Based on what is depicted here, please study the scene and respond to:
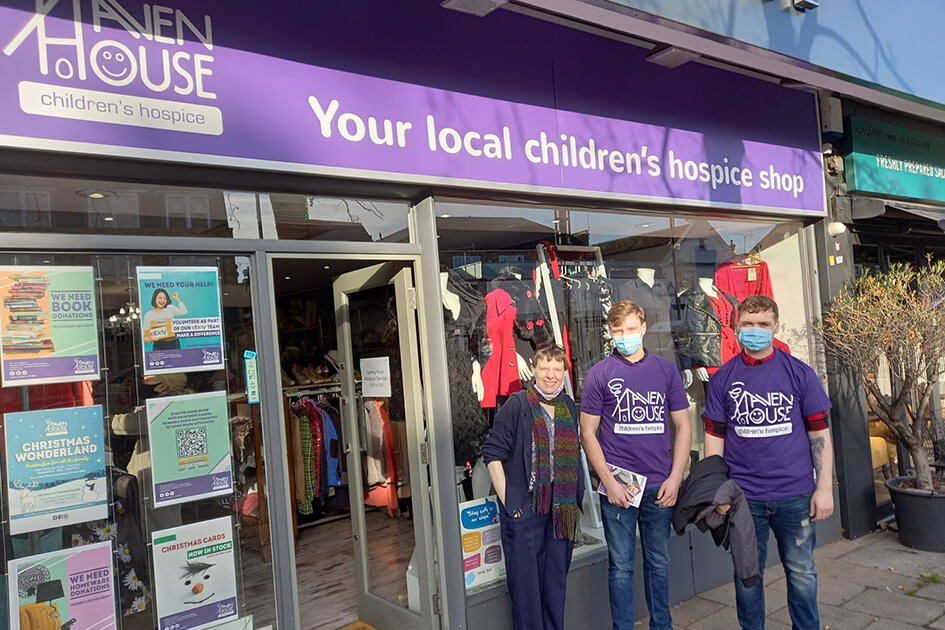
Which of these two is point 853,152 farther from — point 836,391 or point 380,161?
point 380,161

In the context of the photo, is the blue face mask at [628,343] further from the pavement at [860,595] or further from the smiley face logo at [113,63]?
the smiley face logo at [113,63]

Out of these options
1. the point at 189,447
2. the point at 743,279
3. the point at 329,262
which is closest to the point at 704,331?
the point at 743,279

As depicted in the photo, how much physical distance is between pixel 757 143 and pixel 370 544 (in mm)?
4052

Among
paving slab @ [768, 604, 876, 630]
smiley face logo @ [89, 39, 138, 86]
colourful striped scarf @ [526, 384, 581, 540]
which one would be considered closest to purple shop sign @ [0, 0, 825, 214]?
smiley face logo @ [89, 39, 138, 86]

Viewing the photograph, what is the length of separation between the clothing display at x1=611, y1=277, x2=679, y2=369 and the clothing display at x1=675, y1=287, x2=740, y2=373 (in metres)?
0.09

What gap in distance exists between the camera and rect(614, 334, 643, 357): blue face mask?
3578 mm

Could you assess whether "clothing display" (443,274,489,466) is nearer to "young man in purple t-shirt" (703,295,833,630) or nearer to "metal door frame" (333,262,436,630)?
"metal door frame" (333,262,436,630)

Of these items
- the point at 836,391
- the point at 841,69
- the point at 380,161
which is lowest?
the point at 836,391

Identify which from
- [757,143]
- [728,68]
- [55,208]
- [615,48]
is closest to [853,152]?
[757,143]

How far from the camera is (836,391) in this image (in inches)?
221

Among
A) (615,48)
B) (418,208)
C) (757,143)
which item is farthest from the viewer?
(757,143)

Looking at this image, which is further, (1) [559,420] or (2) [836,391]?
(2) [836,391]

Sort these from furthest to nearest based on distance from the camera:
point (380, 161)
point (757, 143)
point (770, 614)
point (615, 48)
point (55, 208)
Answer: point (757, 143), point (615, 48), point (770, 614), point (380, 161), point (55, 208)

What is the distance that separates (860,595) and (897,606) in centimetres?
24
